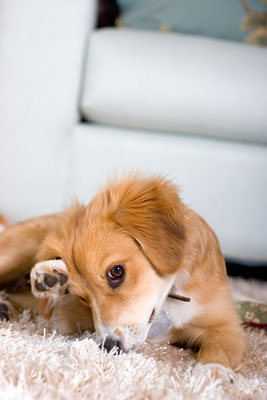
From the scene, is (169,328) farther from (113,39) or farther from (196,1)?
(196,1)

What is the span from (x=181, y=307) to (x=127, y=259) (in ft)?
0.74

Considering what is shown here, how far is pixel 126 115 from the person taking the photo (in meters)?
1.77

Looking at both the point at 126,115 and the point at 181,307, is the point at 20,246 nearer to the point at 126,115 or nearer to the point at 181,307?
the point at 181,307

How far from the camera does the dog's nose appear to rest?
88 centimetres

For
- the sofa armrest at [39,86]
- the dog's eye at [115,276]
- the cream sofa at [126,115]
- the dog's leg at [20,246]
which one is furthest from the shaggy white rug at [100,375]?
the sofa armrest at [39,86]

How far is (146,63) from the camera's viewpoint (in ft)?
5.65

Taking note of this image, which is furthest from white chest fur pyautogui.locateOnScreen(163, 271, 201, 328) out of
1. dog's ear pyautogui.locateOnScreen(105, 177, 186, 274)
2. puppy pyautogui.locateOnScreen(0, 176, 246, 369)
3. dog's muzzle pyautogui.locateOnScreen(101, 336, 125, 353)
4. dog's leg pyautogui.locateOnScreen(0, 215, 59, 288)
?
dog's leg pyautogui.locateOnScreen(0, 215, 59, 288)

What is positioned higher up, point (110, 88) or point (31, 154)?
point (110, 88)

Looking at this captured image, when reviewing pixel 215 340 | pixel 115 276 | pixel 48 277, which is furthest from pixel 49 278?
pixel 215 340

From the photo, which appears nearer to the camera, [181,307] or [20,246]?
[181,307]

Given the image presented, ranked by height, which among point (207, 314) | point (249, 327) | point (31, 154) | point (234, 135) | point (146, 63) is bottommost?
point (249, 327)

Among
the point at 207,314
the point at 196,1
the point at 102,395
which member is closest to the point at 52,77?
the point at 196,1

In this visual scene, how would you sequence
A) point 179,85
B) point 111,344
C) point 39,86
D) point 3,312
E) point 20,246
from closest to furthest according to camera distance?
1. point 111,344
2. point 3,312
3. point 20,246
4. point 179,85
5. point 39,86

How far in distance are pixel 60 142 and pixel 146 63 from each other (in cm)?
47
